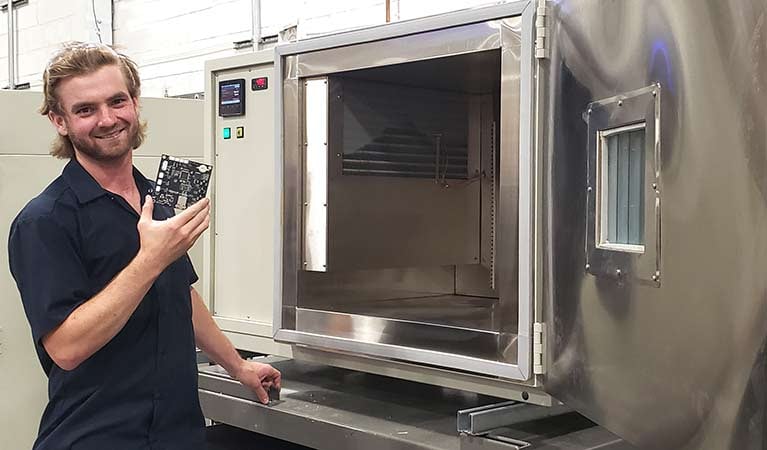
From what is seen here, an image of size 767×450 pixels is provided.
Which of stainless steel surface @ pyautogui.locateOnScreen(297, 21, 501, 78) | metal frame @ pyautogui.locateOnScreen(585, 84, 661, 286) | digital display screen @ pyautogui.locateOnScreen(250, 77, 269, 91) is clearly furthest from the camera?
digital display screen @ pyautogui.locateOnScreen(250, 77, 269, 91)

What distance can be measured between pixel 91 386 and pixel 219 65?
2.42 ft

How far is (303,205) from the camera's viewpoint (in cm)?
154

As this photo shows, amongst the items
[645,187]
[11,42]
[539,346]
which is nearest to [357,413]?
[539,346]

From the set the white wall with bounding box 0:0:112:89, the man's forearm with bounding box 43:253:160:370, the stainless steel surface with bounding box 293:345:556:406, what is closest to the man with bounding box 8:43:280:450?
the man's forearm with bounding box 43:253:160:370

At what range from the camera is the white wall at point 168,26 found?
9.58 ft

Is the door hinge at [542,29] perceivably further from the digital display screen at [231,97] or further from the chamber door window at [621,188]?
the digital display screen at [231,97]

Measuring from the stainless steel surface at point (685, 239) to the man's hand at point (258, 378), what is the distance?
0.70 metres

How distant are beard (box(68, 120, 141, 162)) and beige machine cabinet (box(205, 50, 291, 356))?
1.12 ft

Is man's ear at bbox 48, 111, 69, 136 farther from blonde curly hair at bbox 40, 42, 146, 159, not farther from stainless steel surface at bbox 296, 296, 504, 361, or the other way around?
stainless steel surface at bbox 296, 296, 504, 361

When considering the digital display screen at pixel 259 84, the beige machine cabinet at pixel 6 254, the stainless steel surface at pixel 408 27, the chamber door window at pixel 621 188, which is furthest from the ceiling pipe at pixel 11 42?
the chamber door window at pixel 621 188

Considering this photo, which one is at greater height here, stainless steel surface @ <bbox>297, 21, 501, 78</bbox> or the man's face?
stainless steel surface @ <bbox>297, 21, 501, 78</bbox>

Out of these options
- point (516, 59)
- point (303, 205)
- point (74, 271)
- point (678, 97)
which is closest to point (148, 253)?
point (74, 271)

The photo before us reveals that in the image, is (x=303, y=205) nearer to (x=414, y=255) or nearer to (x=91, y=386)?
(x=414, y=255)

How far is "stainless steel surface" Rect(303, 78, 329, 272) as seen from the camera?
1.51m
